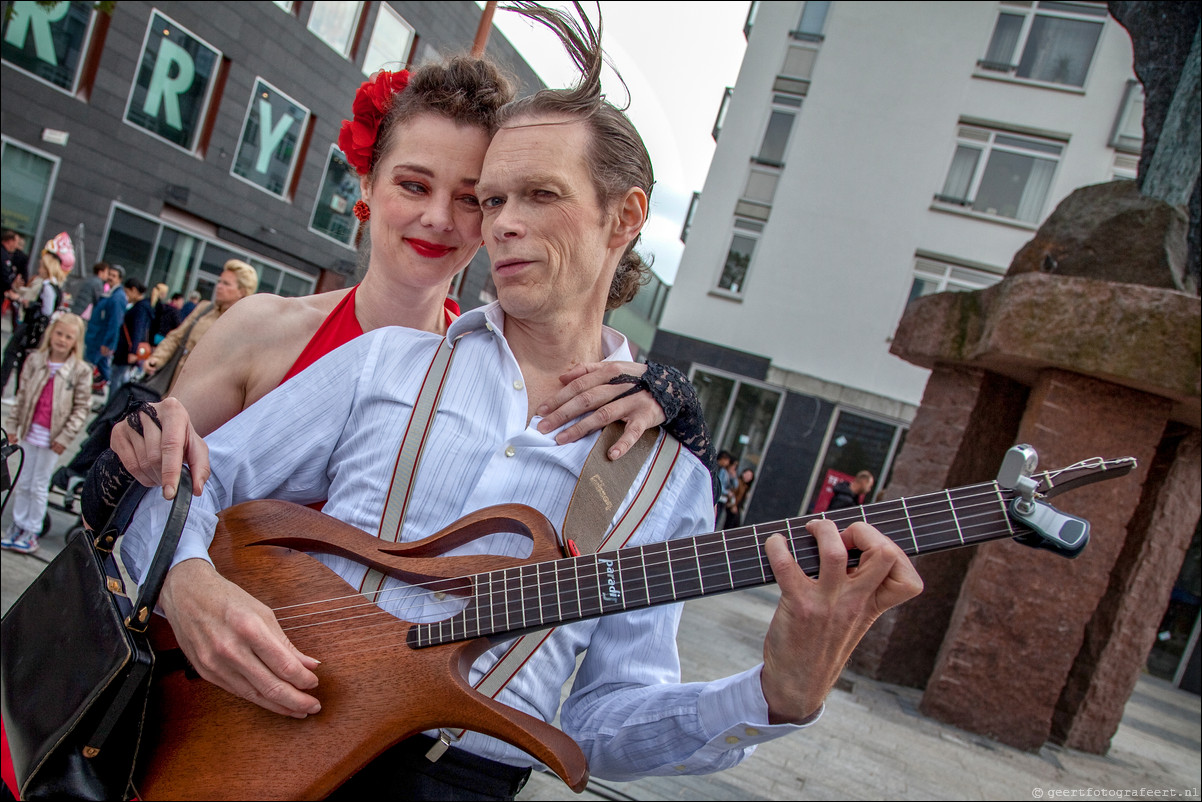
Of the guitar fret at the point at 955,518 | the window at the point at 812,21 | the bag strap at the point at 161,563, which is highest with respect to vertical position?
the window at the point at 812,21

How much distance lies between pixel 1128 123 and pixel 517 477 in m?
17.1

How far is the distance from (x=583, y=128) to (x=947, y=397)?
17.3 feet

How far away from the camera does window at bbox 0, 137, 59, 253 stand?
12727mm

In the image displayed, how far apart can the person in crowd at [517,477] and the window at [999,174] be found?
15341 millimetres

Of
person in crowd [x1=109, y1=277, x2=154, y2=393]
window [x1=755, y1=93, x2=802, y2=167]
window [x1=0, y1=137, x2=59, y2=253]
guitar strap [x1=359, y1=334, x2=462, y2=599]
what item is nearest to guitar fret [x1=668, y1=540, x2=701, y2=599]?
guitar strap [x1=359, y1=334, x2=462, y2=599]

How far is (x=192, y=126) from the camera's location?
51.1ft

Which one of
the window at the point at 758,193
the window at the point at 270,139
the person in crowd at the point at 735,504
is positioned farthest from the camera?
the window at the point at 270,139

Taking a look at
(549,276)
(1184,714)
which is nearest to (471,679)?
(549,276)

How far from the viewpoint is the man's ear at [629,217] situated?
184 centimetres

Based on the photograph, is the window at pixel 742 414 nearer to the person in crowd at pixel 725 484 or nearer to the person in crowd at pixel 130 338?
the person in crowd at pixel 725 484

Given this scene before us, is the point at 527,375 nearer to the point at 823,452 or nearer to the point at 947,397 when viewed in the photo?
the point at 947,397

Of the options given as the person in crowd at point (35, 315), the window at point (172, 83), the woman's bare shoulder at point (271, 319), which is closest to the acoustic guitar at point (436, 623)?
the woman's bare shoulder at point (271, 319)

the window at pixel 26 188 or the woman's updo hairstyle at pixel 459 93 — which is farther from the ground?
the woman's updo hairstyle at pixel 459 93

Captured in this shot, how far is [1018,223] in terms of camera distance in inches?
603
